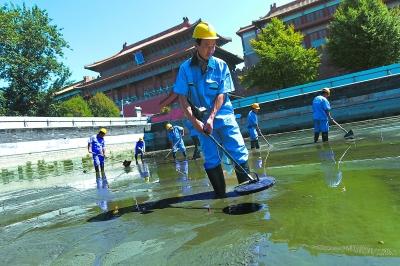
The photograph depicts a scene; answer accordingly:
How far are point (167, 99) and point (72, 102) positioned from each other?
10.1 meters

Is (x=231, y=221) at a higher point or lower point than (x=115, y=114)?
lower

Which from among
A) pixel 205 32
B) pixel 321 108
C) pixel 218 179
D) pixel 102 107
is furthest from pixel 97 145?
pixel 102 107

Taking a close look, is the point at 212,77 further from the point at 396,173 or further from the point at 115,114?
the point at 115,114

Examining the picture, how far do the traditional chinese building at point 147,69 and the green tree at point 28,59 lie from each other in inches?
362

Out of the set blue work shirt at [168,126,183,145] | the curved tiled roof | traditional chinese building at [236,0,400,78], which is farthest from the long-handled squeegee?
traditional chinese building at [236,0,400,78]

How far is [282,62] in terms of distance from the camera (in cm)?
3591

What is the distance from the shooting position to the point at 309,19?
1929 inches

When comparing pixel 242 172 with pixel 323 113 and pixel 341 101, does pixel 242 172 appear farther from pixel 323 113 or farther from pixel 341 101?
pixel 341 101

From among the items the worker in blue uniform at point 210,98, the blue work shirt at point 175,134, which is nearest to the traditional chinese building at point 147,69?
the blue work shirt at point 175,134

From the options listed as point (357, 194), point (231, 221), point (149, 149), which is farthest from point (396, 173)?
point (149, 149)

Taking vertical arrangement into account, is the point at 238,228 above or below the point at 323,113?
below

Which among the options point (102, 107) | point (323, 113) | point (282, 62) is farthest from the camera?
point (102, 107)

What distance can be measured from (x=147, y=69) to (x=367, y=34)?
88.1ft

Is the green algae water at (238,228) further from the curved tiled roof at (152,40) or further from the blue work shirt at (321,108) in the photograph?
the curved tiled roof at (152,40)
